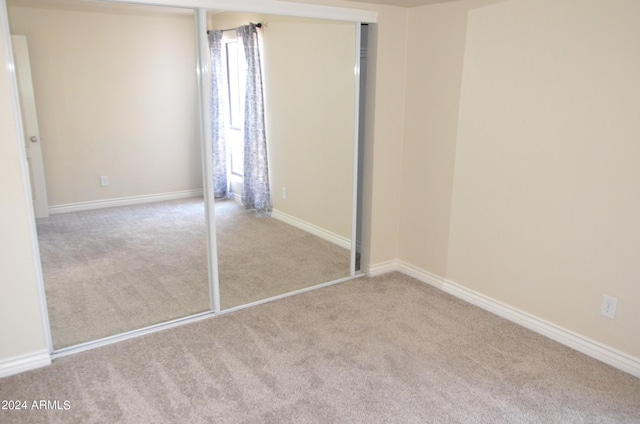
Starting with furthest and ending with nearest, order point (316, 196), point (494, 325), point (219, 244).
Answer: point (316, 196) → point (219, 244) → point (494, 325)

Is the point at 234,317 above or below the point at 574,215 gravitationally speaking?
below

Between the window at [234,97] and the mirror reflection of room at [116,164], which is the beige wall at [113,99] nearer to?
the mirror reflection of room at [116,164]

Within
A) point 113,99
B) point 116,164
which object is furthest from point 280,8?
point 116,164

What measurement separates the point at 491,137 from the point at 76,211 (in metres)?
3.13

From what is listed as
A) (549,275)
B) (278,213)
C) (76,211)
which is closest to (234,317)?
(278,213)

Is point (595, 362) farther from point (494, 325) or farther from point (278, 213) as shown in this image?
point (278, 213)

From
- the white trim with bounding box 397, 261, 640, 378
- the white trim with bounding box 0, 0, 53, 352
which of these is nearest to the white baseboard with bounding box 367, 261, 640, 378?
the white trim with bounding box 397, 261, 640, 378

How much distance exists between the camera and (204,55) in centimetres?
273

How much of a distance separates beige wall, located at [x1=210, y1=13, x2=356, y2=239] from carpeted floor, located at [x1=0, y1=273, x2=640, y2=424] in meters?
1.06

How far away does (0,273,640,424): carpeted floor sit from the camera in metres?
2.11

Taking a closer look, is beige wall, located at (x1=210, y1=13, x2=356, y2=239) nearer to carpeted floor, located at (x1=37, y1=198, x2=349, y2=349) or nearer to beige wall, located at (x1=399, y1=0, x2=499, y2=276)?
carpeted floor, located at (x1=37, y1=198, x2=349, y2=349)

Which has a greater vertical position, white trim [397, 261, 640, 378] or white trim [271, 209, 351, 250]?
white trim [271, 209, 351, 250]

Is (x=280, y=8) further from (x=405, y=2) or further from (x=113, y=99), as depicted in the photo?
(x=113, y=99)

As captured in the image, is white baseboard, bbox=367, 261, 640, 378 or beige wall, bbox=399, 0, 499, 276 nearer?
white baseboard, bbox=367, 261, 640, 378
